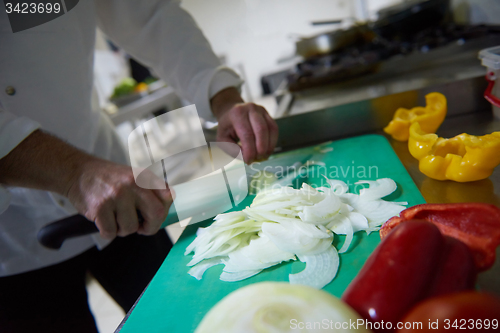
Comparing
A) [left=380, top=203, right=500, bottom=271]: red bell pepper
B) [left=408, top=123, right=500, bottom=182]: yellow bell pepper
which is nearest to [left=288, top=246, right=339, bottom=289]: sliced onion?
[left=380, top=203, right=500, bottom=271]: red bell pepper

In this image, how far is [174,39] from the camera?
1.22 m

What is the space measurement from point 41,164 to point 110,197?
0.18 m

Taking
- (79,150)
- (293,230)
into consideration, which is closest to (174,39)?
(79,150)

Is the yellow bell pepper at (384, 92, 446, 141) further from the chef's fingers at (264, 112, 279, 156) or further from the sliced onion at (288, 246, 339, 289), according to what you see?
the sliced onion at (288, 246, 339, 289)

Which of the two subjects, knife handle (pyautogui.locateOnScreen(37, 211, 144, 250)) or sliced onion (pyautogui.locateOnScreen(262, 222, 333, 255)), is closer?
sliced onion (pyautogui.locateOnScreen(262, 222, 333, 255))

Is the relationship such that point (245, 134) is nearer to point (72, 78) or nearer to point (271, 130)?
point (271, 130)

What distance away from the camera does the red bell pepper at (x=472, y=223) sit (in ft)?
1.36

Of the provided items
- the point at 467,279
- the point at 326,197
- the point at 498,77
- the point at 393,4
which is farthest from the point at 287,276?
the point at 393,4

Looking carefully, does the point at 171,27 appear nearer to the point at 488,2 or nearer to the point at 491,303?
the point at 491,303

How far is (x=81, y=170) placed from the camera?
72 centimetres

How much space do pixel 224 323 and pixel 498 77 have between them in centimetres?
99

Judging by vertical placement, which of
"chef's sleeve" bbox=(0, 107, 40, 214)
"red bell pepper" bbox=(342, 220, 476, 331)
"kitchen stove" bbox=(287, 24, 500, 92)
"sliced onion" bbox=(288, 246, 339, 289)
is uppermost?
"chef's sleeve" bbox=(0, 107, 40, 214)

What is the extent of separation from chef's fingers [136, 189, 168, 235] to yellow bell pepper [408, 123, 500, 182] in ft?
2.19

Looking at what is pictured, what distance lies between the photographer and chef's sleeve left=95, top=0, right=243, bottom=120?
3.89 feet
